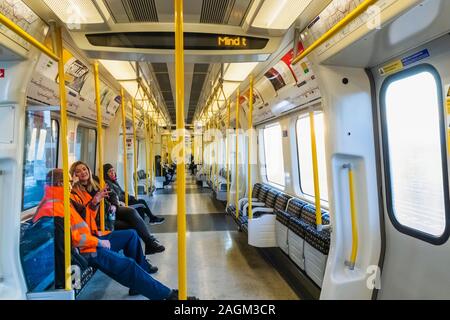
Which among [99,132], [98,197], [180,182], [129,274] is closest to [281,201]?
[129,274]

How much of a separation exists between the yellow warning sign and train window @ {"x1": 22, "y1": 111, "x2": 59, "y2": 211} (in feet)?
10.5

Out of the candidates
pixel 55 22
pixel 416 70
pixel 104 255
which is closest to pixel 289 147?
pixel 416 70

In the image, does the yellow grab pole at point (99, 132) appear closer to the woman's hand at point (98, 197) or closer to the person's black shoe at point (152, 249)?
the woman's hand at point (98, 197)

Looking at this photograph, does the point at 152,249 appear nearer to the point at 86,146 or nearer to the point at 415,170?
the point at 86,146

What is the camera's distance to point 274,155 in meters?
6.94

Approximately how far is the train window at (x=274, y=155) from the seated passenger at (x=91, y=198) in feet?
10.2

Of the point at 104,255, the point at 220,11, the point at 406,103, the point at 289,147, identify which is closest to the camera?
the point at 406,103

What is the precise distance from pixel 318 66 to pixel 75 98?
3.73 metres

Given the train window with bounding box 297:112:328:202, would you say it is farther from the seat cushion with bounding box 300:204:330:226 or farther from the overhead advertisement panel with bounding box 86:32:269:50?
the overhead advertisement panel with bounding box 86:32:269:50

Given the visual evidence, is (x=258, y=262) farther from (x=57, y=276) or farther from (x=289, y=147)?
(x=57, y=276)

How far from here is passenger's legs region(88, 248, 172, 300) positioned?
3.13 m

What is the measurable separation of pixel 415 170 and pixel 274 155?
437 cm

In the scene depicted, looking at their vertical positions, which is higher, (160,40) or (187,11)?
(187,11)

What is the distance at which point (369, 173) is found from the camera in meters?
2.78
